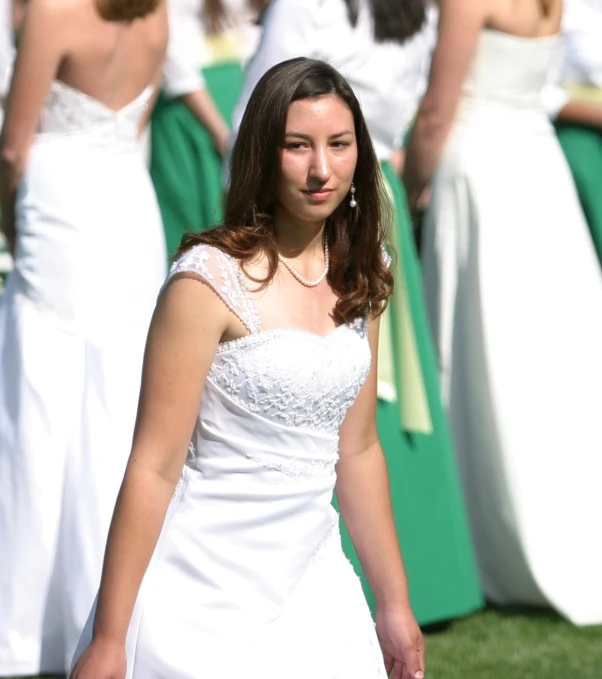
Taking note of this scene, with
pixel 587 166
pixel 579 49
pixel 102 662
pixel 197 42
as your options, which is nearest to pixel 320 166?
pixel 102 662

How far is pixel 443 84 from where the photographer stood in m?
4.93

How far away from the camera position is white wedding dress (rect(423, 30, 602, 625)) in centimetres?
510

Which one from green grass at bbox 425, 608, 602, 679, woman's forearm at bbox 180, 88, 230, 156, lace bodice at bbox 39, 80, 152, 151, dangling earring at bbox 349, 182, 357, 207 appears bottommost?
green grass at bbox 425, 608, 602, 679

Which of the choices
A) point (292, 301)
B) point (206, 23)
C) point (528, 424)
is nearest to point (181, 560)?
point (292, 301)

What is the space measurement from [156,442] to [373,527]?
0.52 meters

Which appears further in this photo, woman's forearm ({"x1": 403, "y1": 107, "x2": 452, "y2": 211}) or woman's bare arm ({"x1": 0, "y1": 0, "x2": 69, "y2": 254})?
woman's forearm ({"x1": 403, "y1": 107, "x2": 452, "y2": 211})

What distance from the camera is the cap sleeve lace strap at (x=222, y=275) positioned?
2.47 metres

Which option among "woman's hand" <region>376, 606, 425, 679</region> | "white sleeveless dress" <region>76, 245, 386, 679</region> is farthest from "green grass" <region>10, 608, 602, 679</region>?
"white sleeveless dress" <region>76, 245, 386, 679</region>

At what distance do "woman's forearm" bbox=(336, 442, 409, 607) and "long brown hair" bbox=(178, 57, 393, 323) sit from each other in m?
0.29

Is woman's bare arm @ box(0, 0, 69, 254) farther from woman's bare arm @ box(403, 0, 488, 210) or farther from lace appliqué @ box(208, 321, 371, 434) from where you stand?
lace appliqué @ box(208, 321, 371, 434)

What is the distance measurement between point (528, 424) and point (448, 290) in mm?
510

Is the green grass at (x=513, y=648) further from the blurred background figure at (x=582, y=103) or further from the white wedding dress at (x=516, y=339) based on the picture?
the blurred background figure at (x=582, y=103)

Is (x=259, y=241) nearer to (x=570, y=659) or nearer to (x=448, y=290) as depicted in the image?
(x=570, y=659)

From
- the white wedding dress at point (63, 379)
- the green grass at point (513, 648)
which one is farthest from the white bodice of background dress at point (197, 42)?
the green grass at point (513, 648)
